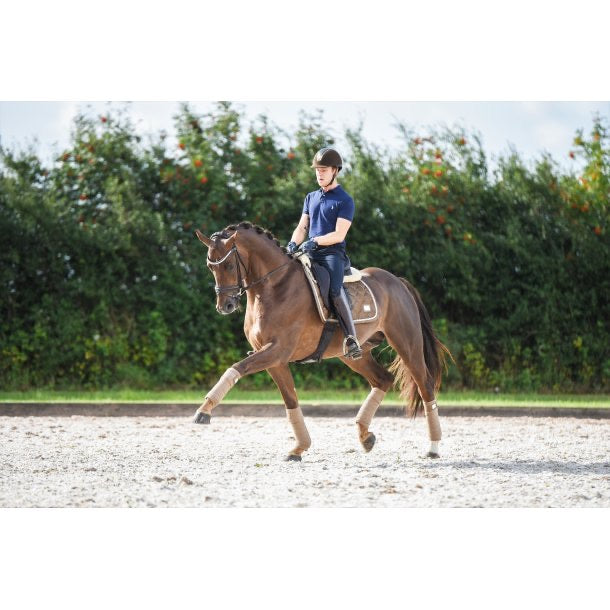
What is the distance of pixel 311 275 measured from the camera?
689 centimetres

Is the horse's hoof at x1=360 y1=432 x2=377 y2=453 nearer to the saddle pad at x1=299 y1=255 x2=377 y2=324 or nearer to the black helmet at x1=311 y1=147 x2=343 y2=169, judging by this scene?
the saddle pad at x1=299 y1=255 x2=377 y2=324

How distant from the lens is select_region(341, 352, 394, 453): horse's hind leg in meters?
7.25

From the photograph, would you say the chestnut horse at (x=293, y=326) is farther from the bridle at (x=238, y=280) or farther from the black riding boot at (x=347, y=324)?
the black riding boot at (x=347, y=324)

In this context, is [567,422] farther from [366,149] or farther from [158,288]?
[158,288]

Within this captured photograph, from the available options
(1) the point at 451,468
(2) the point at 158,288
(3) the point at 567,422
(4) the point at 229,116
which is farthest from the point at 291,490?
(4) the point at 229,116

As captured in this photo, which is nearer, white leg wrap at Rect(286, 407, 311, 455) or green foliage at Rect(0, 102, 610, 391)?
white leg wrap at Rect(286, 407, 311, 455)

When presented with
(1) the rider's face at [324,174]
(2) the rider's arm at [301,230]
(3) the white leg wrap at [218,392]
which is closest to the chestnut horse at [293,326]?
(3) the white leg wrap at [218,392]

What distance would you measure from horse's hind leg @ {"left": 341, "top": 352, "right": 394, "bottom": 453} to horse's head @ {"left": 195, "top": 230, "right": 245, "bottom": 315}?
1.35 metres

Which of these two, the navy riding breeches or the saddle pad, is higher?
the navy riding breeches

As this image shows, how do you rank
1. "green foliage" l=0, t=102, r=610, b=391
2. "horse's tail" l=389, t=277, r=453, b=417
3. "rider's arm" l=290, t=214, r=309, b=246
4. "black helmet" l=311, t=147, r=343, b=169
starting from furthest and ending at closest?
1. "green foliage" l=0, t=102, r=610, b=391
2. "horse's tail" l=389, t=277, r=453, b=417
3. "rider's arm" l=290, t=214, r=309, b=246
4. "black helmet" l=311, t=147, r=343, b=169

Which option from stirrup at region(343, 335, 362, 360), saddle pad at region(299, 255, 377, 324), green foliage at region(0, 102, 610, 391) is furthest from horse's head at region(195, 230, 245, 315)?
green foliage at region(0, 102, 610, 391)

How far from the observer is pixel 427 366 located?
780 centimetres

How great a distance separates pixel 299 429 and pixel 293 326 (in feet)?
2.82

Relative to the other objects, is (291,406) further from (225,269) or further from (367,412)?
(225,269)
